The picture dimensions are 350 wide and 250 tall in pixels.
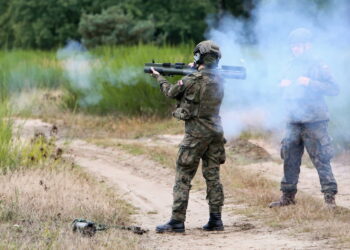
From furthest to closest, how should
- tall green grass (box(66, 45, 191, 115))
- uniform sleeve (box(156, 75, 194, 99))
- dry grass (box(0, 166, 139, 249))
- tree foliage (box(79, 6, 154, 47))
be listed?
tree foliage (box(79, 6, 154, 47)), tall green grass (box(66, 45, 191, 115)), uniform sleeve (box(156, 75, 194, 99)), dry grass (box(0, 166, 139, 249))

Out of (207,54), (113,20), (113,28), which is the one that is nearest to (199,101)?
(207,54)

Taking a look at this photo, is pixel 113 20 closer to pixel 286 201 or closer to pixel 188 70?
pixel 286 201

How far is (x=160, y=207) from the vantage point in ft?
35.6

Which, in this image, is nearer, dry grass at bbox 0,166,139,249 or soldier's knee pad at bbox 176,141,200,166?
dry grass at bbox 0,166,139,249

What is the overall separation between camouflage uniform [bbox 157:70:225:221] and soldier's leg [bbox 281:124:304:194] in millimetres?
1166

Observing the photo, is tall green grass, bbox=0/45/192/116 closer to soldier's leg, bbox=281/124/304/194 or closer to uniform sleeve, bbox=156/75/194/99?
soldier's leg, bbox=281/124/304/194

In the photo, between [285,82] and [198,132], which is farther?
[285,82]

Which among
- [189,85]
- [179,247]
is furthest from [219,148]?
[179,247]

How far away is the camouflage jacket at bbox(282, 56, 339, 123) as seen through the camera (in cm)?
953

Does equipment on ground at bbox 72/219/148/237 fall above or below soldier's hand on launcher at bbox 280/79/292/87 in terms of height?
below

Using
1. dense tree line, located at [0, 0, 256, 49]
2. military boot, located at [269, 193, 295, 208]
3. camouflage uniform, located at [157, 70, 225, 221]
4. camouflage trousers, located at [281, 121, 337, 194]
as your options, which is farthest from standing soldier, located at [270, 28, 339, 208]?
dense tree line, located at [0, 0, 256, 49]

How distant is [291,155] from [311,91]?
2.67ft

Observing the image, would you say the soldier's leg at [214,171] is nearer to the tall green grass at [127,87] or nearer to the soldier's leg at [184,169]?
the soldier's leg at [184,169]

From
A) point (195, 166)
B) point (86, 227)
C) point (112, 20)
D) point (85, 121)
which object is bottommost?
point (86, 227)
